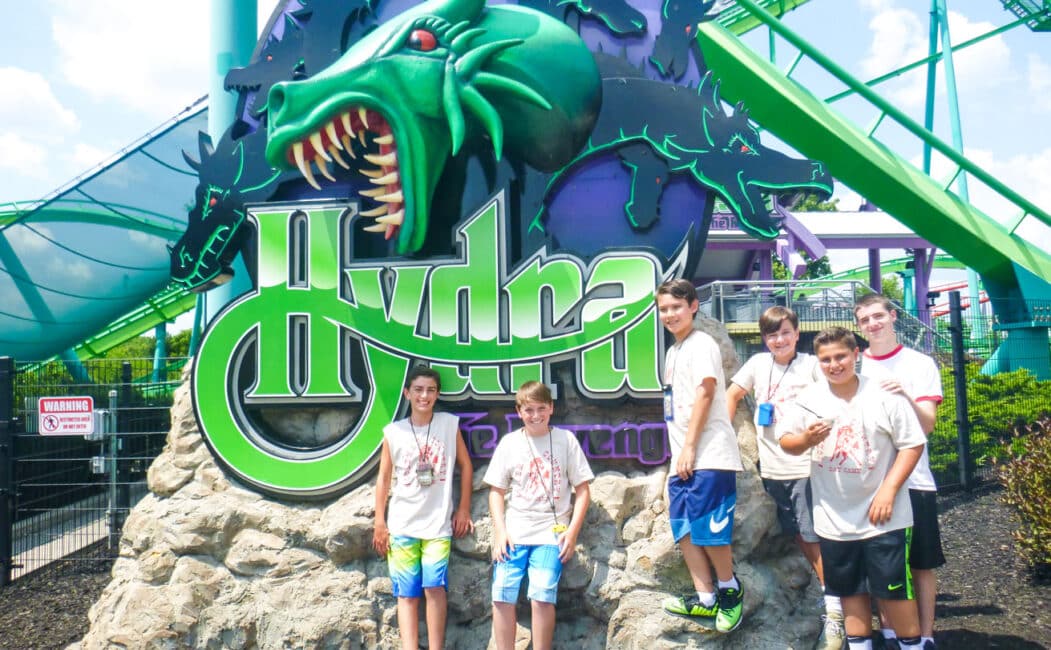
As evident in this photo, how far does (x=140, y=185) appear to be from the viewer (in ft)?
34.7

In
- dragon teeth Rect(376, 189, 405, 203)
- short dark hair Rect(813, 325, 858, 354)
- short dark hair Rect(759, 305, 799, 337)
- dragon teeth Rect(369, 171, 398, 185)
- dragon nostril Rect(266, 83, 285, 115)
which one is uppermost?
dragon nostril Rect(266, 83, 285, 115)

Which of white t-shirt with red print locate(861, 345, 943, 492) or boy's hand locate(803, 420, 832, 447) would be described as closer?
boy's hand locate(803, 420, 832, 447)

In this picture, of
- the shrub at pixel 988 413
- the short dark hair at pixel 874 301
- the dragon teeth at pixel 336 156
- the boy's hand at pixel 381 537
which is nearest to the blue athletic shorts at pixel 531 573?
the boy's hand at pixel 381 537

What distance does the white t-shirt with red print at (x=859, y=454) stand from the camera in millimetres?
3312

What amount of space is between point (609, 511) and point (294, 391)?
2.16 m

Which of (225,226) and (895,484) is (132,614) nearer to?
(225,226)

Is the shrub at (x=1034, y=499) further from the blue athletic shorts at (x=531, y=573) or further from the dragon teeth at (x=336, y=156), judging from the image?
the dragon teeth at (x=336, y=156)

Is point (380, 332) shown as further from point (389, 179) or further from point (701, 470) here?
point (701, 470)

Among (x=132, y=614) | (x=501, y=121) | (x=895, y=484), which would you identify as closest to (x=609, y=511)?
(x=895, y=484)

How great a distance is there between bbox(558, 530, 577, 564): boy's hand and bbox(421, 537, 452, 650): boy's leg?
0.65m

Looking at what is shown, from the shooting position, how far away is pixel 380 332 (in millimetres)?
4680

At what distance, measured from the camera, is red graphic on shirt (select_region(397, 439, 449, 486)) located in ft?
13.3

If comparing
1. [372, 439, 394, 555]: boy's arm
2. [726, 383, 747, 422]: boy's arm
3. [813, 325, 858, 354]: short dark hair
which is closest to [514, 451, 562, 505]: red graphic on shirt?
[372, 439, 394, 555]: boy's arm

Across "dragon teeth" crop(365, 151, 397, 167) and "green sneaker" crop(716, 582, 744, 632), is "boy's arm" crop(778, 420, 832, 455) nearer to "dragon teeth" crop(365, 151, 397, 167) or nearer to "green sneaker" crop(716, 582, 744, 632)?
"green sneaker" crop(716, 582, 744, 632)
